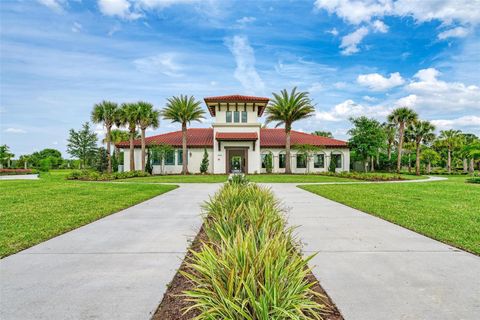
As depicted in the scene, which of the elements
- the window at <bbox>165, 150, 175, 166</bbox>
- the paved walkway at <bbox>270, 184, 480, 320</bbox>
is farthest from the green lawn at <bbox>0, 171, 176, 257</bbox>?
the window at <bbox>165, 150, 175, 166</bbox>

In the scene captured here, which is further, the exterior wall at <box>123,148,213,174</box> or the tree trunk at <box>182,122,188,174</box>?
the exterior wall at <box>123,148,213,174</box>

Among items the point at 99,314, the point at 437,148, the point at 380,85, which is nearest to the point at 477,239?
the point at 99,314

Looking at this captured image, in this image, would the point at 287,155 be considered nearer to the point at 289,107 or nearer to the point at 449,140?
the point at 289,107

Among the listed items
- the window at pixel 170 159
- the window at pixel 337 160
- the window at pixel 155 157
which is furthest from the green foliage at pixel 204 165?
the window at pixel 337 160

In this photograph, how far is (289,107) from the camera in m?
32.0

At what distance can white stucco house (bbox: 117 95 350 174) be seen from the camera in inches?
1252

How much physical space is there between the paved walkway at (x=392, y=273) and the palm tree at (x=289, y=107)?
2670 centimetres

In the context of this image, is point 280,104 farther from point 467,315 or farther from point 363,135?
point 467,315

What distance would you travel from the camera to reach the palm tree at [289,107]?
31906mm

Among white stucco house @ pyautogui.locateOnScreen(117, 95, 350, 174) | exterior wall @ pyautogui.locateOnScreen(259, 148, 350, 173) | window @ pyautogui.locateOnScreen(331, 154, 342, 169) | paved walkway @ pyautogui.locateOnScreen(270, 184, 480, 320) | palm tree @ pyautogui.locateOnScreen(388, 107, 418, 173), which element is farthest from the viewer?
palm tree @ pyautogui.locateOnScreen(388, 107, 418, 173)

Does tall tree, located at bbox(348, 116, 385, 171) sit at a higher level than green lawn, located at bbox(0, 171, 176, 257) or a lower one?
higher

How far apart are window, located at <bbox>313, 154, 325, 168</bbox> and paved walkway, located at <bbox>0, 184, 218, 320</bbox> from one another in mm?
30360

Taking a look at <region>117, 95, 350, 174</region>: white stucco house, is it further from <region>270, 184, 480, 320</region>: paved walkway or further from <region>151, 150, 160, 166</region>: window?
<region>270, 184, 480, 320</region>: paved walkway

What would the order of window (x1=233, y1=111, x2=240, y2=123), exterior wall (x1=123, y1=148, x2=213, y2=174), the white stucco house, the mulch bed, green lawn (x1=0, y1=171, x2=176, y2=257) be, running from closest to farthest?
the mulch bed
green lawn (x1=0, y1=171, x2=176, y2=257)
the white stucco house
window (x1=233, y1=111, x2=240, y2=123)
exterior wall (x1=123, y1=148, x2=213, y2=174)
